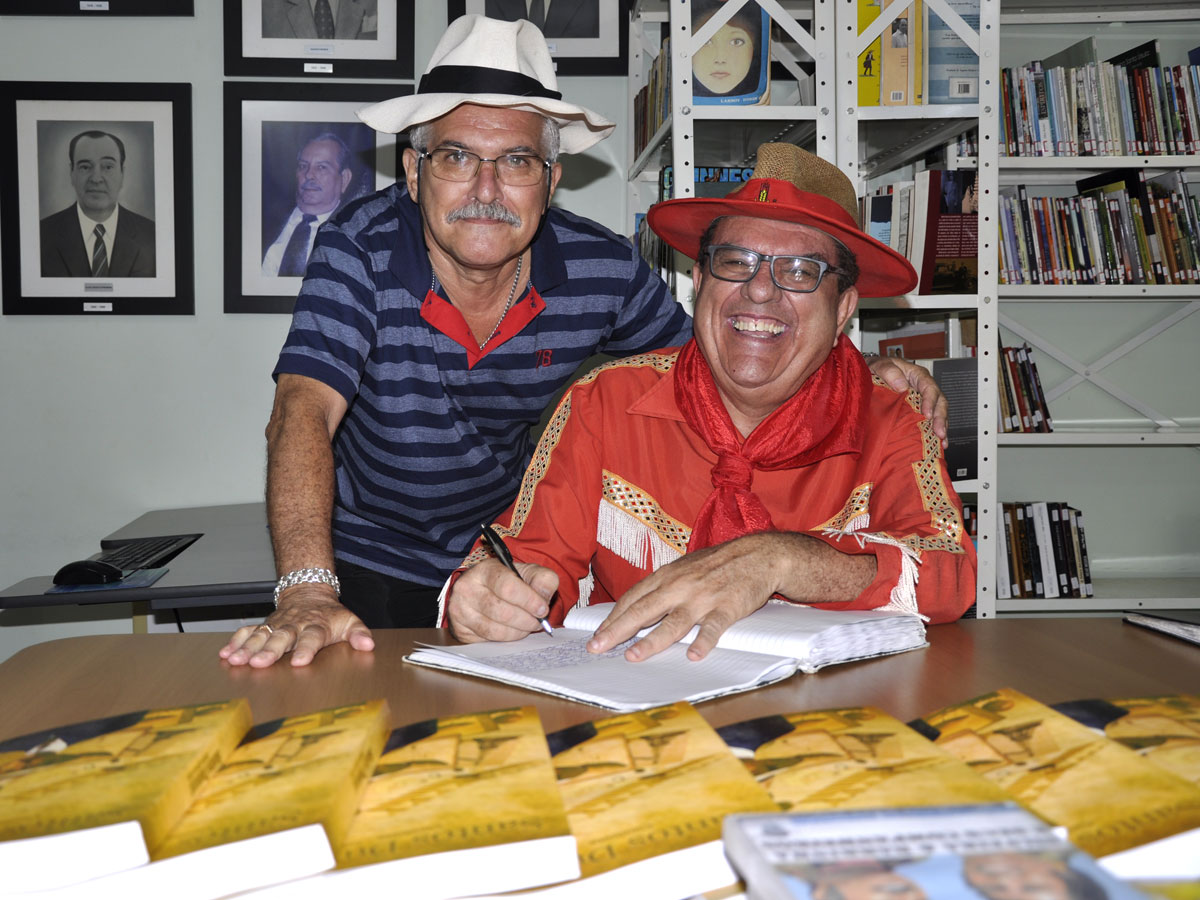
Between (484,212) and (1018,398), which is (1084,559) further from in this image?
(484,212)

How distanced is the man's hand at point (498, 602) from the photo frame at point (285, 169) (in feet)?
7.63

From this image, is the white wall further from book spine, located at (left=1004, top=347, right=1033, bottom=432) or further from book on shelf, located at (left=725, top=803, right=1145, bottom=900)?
book on shelf, located at (left=725, top=803, right=1145, bottom=900)

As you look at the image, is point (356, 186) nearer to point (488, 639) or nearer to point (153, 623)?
point (153, 623)

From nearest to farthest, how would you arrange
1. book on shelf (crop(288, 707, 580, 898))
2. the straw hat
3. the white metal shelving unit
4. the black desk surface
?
book on shelf (crop(288, 707, 580, 898)) < the straw hat < the black desk surface < the white metal shelving unit

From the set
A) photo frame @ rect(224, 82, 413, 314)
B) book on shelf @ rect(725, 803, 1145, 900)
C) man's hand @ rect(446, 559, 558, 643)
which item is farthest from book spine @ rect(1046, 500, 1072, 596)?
book on shelf @ rect(725, 803, 1145, 900)

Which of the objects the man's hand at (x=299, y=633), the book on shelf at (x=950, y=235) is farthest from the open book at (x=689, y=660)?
the book on shelf at (x=950, y=235)

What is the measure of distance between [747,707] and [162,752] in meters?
0.51

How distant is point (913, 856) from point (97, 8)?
143 inches

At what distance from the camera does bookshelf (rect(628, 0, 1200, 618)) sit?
7.85 ft

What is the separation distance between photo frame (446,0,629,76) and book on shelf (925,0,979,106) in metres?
1.18

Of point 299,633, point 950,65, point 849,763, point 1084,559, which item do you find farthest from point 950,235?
point 849,763

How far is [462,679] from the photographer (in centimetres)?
103

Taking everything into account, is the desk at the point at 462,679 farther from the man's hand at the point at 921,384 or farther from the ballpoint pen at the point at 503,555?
the man's hand at the point at 921,384

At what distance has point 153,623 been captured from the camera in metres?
3.04
